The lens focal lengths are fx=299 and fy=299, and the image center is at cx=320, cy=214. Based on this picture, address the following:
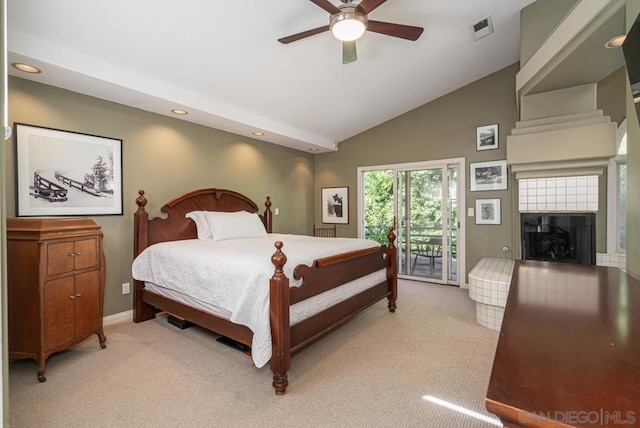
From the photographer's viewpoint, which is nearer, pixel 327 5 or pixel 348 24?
pixel 327 5

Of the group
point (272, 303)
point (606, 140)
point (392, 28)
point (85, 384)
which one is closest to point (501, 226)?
point (606, 140)

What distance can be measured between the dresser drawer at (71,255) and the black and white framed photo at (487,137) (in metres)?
4.91

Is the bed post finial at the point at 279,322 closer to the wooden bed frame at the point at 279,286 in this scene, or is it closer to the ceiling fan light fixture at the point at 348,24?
the wooden bed frame at the point at 279,286

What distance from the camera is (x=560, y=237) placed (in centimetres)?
347

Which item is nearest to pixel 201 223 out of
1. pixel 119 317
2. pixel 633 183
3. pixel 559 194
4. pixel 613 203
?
pixel 119 317

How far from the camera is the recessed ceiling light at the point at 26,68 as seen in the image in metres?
2.43

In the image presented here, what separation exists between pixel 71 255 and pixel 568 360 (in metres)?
3.06

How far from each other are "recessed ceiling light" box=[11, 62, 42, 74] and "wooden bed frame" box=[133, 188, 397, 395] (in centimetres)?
131

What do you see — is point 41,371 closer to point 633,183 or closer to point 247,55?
point 247,55

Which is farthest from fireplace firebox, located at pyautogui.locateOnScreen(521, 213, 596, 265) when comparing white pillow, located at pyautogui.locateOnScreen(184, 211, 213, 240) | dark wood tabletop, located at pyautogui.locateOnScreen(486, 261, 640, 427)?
white pillow, located at pyautogui.locateOnScreen(184, 211, 213, 240)

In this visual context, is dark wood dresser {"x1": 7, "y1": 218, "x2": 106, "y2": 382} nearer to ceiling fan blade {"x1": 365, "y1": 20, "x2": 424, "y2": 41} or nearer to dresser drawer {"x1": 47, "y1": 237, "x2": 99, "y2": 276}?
dresser drawer {"x1": 47, "y1": 237, "x2": 99, "y2": 276}

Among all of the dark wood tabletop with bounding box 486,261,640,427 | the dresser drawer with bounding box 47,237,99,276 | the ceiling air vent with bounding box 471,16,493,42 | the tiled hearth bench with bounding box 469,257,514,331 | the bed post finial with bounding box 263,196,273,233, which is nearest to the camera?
the dark wood tabletop with bounding box 486,261,640,427

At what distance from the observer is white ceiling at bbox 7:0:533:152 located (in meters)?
2.34

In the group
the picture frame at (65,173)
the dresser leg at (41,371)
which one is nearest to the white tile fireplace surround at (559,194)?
the picture frame at (65,173)
